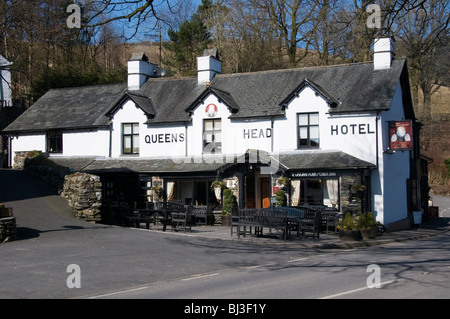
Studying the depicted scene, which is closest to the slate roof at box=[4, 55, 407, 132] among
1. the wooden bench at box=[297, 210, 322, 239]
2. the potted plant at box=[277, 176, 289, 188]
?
the potted plant at box=[277, 176, 289, 188]

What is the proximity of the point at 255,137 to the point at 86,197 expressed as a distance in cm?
1008

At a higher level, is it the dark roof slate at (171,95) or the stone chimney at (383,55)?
the stone chimney at (383,55)

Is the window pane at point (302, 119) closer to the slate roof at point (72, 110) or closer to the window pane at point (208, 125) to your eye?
the window pane at point (208, 125)

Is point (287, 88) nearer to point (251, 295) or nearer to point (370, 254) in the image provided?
point (370, 254)

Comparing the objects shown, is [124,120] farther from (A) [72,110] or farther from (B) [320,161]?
(B) [320,161]

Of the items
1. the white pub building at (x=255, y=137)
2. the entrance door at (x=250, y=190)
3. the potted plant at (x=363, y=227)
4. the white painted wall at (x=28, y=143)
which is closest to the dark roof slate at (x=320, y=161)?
the white pub building at (x=255, y=137)

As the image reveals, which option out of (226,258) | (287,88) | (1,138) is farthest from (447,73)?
(226,258)

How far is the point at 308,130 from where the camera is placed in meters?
29.0

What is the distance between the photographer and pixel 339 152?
2806cm

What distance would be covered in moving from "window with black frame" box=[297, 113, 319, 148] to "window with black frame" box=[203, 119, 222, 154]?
4.48 metres

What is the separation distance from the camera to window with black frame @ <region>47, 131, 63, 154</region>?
35062 millimetres

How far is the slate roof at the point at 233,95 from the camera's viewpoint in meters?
28.5

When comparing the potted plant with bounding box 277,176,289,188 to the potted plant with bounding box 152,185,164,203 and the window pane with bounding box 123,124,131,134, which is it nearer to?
the potted plant with bounding box 152,185,164,203

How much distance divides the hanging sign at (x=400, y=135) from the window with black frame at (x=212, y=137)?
904 centimetres
